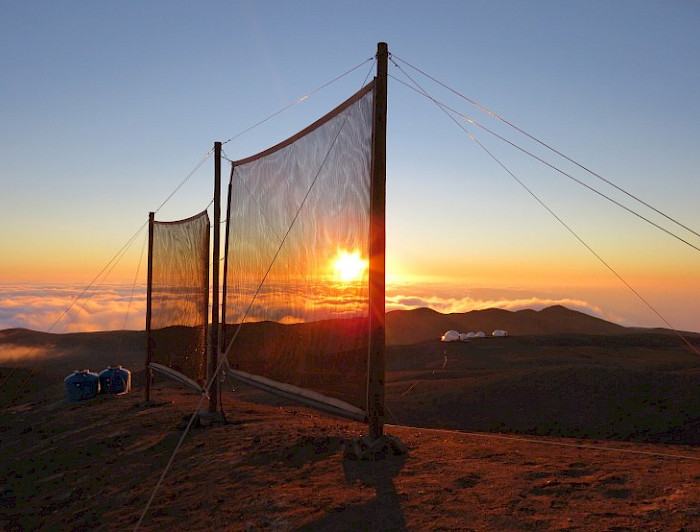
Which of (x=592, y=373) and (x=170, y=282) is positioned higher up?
(x=170, y=282)

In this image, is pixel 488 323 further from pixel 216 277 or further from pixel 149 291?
pixel 216 277

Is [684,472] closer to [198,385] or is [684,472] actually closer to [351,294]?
[351,294]

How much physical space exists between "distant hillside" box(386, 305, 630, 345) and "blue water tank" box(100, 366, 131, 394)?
27809mm

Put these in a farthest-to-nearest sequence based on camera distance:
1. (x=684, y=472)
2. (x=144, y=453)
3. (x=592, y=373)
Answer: (x=592, y=373), (x=144, y=453), (x=684, y=472)

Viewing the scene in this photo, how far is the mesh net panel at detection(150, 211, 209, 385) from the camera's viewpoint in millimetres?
11633

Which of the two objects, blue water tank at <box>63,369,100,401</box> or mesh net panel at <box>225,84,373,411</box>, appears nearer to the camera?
mesh net panel at <box>225,84,373,411</box>

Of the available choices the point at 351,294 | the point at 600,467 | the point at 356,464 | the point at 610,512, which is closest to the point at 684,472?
the point at 600,467

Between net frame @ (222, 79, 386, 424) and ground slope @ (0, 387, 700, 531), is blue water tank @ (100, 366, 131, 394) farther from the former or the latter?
net frame @ (222, 79, 386, 424)

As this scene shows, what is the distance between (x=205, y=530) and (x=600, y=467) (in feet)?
14.3

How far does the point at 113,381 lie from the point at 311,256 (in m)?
10.4

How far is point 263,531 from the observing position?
5734 mm

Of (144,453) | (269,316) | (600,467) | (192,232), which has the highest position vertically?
(192,232)

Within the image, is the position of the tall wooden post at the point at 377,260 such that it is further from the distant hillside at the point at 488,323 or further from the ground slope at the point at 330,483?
the distant hillside at the point at 488,323

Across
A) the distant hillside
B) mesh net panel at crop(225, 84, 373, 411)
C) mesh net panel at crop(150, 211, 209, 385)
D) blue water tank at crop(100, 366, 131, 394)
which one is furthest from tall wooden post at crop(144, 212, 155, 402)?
the distant hillside
